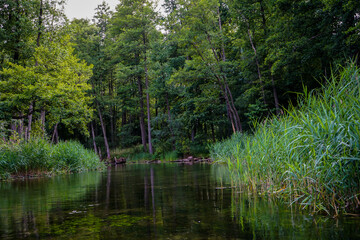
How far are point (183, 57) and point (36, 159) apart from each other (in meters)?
16.4

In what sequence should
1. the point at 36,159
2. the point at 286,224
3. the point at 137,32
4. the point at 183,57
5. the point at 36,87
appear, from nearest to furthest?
the point at 286,224 < the point at 36,159 < the point at 36,87 < the point at 183,57 < the point at 137,32

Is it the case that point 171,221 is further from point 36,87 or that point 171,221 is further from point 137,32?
point 137,32

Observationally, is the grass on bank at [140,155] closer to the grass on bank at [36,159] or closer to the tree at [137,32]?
the tree at [137,32]

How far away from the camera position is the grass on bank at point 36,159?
9414mm

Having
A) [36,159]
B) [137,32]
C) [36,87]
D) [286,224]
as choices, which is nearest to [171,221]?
[286,224]

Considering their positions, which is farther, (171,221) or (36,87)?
(36,87)

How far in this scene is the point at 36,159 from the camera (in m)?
9.92

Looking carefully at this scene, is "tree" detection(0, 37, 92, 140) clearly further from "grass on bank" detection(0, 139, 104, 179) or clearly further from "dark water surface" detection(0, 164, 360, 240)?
"dark water surface" detection(0, 164, 360, 240)

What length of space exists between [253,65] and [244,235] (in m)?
16.8

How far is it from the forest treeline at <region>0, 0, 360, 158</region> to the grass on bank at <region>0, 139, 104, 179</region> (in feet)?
4.12

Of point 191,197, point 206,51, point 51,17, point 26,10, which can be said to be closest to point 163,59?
point 206,51

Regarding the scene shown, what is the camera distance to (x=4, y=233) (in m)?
2.44

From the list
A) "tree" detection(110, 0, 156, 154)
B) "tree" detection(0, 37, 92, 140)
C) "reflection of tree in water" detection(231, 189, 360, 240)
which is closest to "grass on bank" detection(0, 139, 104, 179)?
"tree" detection(0, 37, 92, 140)

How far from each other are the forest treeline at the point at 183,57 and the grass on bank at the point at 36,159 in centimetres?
125
